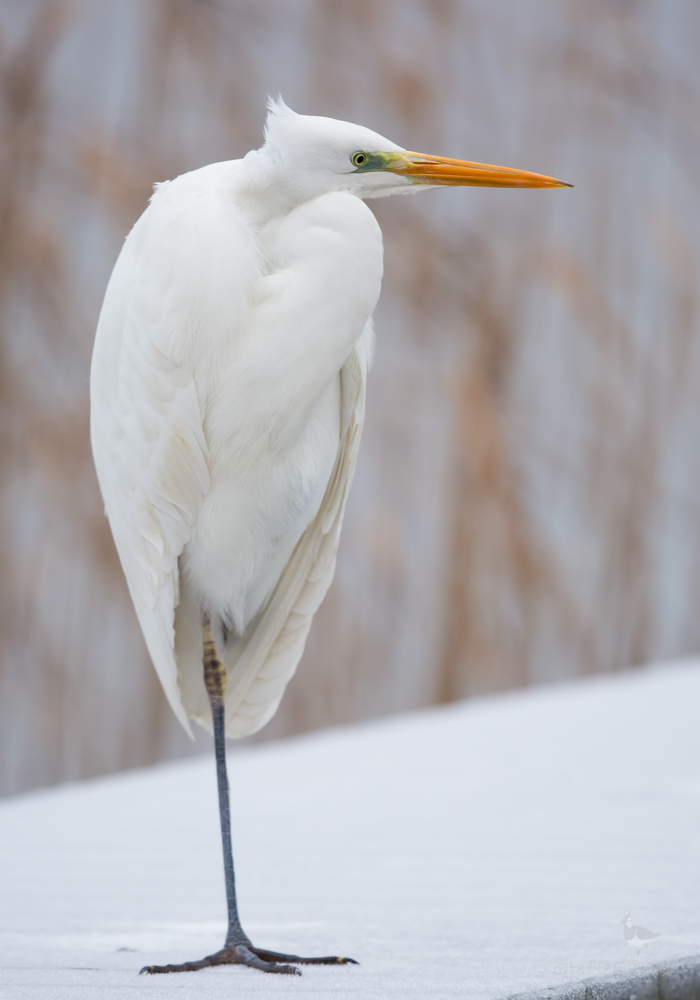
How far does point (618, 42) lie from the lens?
2.63 m

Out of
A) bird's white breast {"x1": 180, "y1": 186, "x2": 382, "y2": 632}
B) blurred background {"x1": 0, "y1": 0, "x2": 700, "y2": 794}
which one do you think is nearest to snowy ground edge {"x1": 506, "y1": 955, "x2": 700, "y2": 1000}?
bird's white breast {"x1": 180, "y1": 186, "x2": 382, "y2": 632}

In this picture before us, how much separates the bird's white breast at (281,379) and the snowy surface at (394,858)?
0.37 metres

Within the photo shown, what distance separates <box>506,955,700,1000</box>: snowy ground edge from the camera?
0.82 m

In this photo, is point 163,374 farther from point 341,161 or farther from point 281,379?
point 341,161

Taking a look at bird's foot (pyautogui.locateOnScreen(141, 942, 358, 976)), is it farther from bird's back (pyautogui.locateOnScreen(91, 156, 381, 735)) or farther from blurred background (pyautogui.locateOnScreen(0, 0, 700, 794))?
blurred background (pyautogui.locateOnScreen(0, 0, 700, 794))

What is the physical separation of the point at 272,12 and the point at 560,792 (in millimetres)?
1551

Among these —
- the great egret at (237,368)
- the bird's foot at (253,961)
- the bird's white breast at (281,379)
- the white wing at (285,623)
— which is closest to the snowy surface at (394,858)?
the bird's foot at (253,961)

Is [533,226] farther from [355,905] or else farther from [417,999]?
[417,999]

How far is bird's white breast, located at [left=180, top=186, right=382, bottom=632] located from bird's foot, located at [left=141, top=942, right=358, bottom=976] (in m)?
0.34

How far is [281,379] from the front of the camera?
102 cm

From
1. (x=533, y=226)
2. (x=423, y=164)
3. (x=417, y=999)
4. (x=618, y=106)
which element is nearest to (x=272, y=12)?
(x=533, y=226)

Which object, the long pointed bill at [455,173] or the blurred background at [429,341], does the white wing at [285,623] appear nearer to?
the long pointed bill at [455,173]

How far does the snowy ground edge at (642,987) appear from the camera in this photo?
→ 2.70 feet

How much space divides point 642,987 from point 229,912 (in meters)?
0.37
